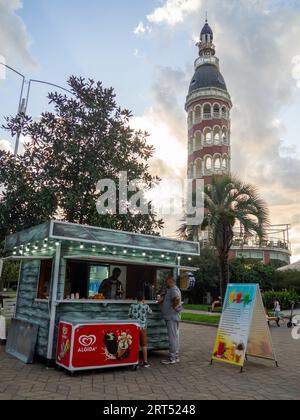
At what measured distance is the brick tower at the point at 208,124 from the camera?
139 feet

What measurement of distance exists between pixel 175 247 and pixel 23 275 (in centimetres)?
456

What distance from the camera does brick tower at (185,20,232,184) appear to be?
4241cm

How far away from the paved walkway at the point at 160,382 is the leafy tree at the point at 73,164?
4.94m

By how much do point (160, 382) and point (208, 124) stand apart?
3958 cm

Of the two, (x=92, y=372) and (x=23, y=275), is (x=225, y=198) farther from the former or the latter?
(x=92, y=372)

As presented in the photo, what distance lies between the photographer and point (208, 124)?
43.2 metres

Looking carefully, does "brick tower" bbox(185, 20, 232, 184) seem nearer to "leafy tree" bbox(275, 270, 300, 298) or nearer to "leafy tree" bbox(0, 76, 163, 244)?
"leafy tree" bbox(275, 270, 300, 298)

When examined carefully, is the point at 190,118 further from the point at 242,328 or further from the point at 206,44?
the point at 242,328

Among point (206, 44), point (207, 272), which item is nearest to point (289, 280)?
point (207, 272)

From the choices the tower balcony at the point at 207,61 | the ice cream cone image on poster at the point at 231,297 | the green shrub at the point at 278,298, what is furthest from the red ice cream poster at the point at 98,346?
the tower balcony at the point at 207,61

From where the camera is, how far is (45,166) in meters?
12.2

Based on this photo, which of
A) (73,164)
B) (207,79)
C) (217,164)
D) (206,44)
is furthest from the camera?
(206,44)
